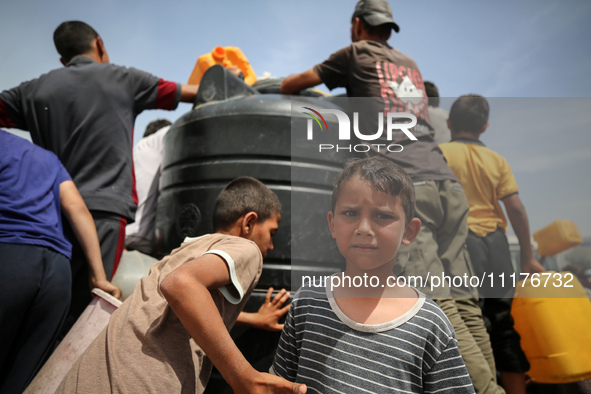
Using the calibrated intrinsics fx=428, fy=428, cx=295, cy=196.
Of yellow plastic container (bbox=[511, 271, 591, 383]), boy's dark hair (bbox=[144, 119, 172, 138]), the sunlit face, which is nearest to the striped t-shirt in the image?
the sunlit face

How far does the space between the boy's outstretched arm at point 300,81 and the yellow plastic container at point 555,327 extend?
1.45 m

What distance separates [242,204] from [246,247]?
317 mm

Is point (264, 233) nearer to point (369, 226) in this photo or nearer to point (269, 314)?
point (269, 314)

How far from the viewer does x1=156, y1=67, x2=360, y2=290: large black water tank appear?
1.78 metres

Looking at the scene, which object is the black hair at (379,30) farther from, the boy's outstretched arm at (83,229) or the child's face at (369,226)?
the boy's outstretched arm at (83,229)

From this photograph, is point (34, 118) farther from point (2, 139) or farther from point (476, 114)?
point (476, 114)

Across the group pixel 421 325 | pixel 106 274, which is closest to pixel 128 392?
pixel 421 325

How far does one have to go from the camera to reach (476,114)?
1.93 m

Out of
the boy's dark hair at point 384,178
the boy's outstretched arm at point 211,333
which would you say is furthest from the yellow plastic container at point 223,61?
the boy's outstretched arm at point 211,333

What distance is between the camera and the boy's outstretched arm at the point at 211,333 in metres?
1.01

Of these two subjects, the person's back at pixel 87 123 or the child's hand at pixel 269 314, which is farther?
the person's back at pixel 87 123

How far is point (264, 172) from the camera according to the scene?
1.87m

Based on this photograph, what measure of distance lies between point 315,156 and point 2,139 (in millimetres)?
1243

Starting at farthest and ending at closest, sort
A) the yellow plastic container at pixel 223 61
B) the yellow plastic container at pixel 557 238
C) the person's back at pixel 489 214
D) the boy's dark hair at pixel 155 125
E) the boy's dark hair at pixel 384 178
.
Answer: the yellow plastic container at pixel 223 61 < the boy's dark hair at pixel 155 125 < the person's back at pixel 489 214 < the yellow plastic container at pixel 557 238 < the boy's dark hair at pixel 384 178
